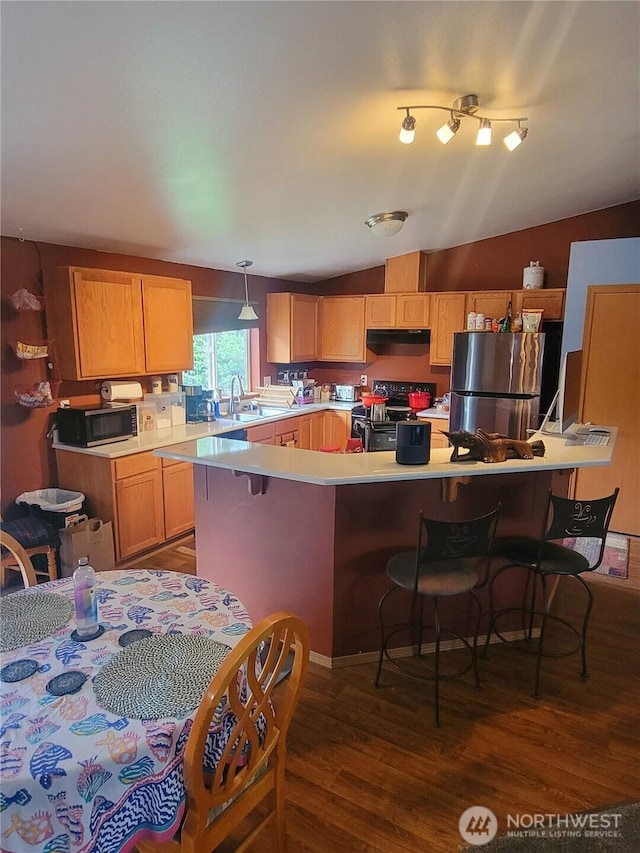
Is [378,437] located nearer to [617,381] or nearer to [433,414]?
[433,414]

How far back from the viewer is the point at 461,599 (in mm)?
2750

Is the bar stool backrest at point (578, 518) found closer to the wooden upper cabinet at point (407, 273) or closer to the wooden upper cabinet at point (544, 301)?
the wooden upper cabinet at point (544, 301)

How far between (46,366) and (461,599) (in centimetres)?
315

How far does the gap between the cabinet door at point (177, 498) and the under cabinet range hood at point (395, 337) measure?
2.67m

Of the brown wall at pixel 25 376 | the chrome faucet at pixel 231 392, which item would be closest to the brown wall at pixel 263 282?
the brown wall at pixel 25 376

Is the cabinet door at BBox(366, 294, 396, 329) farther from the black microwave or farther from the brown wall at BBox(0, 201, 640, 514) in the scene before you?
the black microwave

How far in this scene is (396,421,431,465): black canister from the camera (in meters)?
2.42

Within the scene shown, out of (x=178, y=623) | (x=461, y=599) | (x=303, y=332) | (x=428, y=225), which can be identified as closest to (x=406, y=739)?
(x=461, y=599)

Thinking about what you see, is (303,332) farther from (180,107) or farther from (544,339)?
(180,107)

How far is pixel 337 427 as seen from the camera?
227 inches

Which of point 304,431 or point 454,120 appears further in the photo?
point 304,431

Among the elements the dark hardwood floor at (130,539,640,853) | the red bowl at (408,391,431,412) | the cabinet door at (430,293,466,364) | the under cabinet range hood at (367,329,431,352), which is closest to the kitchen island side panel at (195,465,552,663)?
the dark hardwood floor at (130,539,640,853)

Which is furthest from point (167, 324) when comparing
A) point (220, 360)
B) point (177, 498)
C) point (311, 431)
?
point (311, 431)

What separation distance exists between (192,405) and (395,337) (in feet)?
7.89
